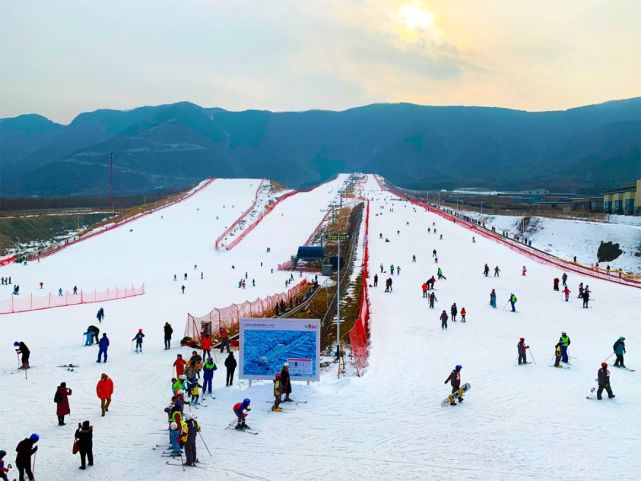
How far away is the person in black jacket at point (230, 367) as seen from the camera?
52.2 ft

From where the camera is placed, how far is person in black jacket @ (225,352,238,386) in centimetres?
1590

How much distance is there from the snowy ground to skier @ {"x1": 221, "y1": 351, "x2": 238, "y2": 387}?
4577 centimetres

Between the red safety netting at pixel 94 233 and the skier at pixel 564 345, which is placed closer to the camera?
the skier at pixel 564 345

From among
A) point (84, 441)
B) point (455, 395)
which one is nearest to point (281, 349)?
point (455, 395)

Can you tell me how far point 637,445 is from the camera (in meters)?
11.8

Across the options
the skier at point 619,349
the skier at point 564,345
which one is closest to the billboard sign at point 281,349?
the skier at point 564,345

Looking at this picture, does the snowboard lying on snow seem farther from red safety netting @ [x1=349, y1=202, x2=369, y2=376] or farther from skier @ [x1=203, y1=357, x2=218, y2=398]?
skier @ [x1=203, y1=357, x2=218, y2=398]

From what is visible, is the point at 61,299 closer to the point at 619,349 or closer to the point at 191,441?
the point at 191,441

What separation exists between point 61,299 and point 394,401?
80.7 feet

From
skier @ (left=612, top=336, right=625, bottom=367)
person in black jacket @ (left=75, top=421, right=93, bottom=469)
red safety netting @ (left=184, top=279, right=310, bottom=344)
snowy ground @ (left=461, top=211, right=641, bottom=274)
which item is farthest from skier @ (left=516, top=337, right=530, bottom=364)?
snowy ground @ (left=461, top=211, right=641, bottom=274)

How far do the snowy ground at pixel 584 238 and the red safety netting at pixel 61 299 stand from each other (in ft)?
132

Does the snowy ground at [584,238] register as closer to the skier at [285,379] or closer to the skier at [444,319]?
the skier at [444,319]

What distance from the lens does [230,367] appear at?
15.9 m

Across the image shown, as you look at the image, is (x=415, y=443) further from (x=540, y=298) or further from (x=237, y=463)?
(x=540, y=298)
